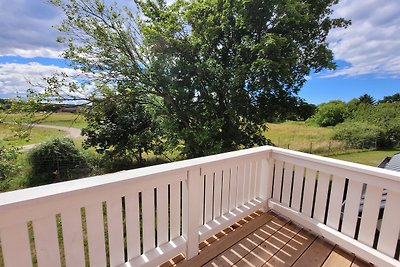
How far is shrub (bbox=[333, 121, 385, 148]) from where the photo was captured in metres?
12.2

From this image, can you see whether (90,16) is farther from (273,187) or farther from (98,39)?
(273,187)

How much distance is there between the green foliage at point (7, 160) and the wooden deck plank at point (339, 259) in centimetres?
670

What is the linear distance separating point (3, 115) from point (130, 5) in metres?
4.68

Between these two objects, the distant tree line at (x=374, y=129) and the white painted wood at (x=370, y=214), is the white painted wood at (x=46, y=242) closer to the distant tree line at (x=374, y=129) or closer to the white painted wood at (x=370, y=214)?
the white painted wood at (x=370, y=214)

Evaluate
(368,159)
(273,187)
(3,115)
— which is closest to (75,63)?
(3,115)

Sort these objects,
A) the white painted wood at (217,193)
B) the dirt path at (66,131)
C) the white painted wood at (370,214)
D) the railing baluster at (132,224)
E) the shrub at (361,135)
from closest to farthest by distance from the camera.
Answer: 1. the railing baluster at (132,224)
2. the white painted wood at (370,214)
3. the white painted wood at (217,193)
4. the dirt path at (66,131)
5. the shrub at (361,135)

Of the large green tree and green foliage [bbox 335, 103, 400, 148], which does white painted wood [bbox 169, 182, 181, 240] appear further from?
green foliage [bbox 335, 103, 400, 148]

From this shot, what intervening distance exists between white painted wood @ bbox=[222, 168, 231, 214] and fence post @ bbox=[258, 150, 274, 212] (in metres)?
0.58

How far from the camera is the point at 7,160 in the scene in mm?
5121

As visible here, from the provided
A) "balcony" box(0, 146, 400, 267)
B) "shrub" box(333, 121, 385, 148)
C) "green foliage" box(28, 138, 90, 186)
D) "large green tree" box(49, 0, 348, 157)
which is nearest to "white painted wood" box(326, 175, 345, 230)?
"balcony" box(0, 146, 400, 267)

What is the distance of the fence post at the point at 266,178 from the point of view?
7.86 ft

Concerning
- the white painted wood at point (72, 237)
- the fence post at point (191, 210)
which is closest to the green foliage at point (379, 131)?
the fence post at point (191, 210)

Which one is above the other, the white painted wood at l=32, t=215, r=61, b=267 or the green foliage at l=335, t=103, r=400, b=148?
the white painted wood at l=32, t=215, r=61, b=267

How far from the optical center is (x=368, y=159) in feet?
30.9
